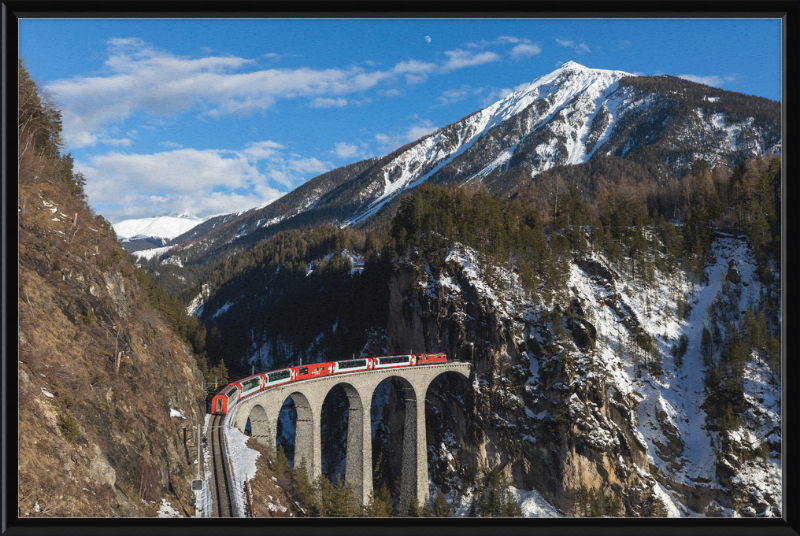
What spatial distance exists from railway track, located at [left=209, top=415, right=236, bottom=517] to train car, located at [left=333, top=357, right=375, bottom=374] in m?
16.4

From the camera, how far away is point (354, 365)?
142 ft

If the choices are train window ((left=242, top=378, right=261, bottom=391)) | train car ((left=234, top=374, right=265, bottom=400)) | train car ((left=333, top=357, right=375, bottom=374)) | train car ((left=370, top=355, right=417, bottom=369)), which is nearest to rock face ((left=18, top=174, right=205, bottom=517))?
train car ((left=234, top=374, right=265, bottom=400))

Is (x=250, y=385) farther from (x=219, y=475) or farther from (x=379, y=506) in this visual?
(x=219, y=475)

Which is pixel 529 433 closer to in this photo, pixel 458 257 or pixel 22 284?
pixel 458 257

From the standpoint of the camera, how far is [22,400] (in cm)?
1134

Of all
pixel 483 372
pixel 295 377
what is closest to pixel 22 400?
pixel 295 377

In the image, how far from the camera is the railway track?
14094mm

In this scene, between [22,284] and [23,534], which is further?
[22,284]

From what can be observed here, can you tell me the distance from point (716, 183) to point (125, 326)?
7763 cm

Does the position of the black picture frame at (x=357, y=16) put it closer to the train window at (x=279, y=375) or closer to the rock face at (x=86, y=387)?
the rock face at (x=86, y=387)

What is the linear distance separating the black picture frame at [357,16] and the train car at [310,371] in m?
31.7

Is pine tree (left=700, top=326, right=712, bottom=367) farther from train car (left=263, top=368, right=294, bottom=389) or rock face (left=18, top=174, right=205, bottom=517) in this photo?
rock face (left=18, top=174, right=205, bottom=517)

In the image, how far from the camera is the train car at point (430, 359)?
51.3 meters

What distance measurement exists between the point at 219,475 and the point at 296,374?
19.5m
